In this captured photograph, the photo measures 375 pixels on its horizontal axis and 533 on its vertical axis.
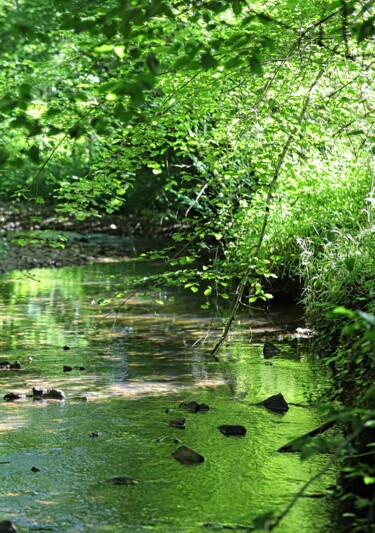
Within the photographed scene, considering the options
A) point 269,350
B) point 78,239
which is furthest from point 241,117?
point 78,239

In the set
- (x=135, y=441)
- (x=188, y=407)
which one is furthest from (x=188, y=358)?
(x=135, y=441)

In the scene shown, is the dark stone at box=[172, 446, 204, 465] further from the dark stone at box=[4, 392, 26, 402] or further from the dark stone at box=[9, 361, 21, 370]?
the dark stone at box=[9, 361, 21, 370]

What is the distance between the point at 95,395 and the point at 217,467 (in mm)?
1919

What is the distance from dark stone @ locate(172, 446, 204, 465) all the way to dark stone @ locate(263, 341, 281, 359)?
125 inches

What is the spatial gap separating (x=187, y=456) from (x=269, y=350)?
11.2 ft

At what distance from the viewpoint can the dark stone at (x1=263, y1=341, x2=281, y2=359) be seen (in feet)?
27.0

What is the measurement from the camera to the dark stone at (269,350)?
8219mm

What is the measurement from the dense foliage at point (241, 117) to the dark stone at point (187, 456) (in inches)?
37.6

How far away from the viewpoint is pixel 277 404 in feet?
20.3

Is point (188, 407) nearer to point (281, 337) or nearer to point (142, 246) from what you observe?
point (281, 337)

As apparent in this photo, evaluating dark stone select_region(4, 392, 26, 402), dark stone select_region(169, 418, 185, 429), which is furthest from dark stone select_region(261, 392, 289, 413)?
dark stone select_region(4, 392, 26, 402)

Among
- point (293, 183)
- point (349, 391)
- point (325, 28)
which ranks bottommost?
point (349, 391)

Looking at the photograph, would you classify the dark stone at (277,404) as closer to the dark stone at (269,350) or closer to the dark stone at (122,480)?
the dark stone at (122,480)

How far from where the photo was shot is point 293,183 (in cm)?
1016
